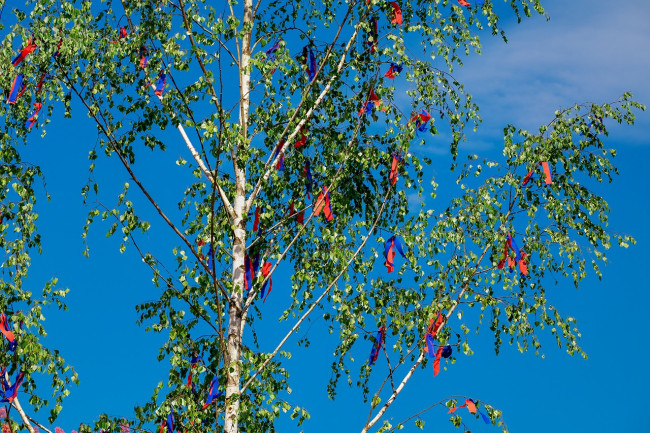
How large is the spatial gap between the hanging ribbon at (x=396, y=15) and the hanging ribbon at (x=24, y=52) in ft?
12.2

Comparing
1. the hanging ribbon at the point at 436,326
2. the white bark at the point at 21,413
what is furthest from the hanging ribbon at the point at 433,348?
the white bark at the point at 21,413

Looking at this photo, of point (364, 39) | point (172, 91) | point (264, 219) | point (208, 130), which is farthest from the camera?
point (364, 39)

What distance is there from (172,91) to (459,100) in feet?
10.2

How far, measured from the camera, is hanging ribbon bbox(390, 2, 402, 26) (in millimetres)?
8117

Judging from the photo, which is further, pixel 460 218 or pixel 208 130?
pixel 460 218

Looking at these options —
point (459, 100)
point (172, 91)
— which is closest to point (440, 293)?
point (459, 100)

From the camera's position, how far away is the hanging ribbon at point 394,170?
7793mm

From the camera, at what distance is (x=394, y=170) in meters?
7.80

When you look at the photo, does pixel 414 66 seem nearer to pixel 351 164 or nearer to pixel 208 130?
pixel 351 164

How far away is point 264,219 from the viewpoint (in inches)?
308

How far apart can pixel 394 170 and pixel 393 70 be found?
1.09 metres

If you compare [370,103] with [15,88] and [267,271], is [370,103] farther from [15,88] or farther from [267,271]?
[15,88]

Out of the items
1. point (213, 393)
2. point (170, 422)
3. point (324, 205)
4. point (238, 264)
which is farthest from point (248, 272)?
point (170, 422)

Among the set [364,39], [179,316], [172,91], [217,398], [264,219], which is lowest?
[217,398]
